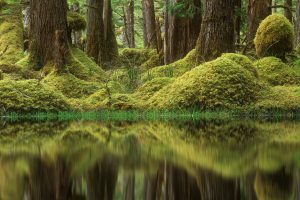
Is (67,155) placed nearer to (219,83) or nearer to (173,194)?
(173,194)

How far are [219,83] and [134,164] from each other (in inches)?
237

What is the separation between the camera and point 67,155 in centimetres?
454

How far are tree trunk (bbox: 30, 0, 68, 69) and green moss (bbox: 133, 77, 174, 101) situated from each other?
7.84 ft

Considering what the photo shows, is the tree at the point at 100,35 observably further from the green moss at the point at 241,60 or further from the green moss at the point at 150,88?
the green moss at the point at 241,60

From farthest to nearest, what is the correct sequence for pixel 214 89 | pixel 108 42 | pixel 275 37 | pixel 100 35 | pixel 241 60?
pixel 108 42 → pixel 100 35 → pixel 275 37 → pixel 241 60 → pixel 214 89

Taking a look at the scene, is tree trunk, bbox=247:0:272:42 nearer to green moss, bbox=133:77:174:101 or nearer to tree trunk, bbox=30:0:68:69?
green moss, bbox=133:77:174:101

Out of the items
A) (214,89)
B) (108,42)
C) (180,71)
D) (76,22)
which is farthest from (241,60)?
(108,42)

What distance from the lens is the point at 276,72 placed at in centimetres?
1120

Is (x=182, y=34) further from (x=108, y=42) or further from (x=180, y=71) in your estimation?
(x=108, y=42)

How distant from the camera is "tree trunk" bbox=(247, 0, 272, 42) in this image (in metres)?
14.3

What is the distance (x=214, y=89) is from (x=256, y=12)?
541 cm

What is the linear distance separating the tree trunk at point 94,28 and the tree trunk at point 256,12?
520 centimetres

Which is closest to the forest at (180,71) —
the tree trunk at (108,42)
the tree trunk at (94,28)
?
the tree trunk at (94,28)

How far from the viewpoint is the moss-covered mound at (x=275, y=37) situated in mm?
11742
